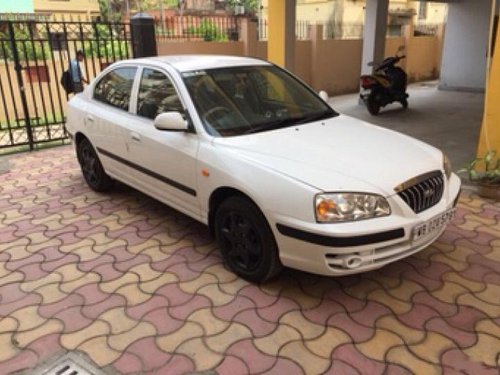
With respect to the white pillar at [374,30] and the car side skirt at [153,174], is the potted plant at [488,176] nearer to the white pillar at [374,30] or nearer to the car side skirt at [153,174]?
the car side skirt at [153,174]

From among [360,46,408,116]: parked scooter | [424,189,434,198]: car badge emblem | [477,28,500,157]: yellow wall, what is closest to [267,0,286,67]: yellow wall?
[360,46,408,116]: parked scooter

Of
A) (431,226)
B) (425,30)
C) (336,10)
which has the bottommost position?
(431,226)

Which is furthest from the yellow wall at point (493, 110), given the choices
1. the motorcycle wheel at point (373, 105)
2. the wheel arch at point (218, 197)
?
the motorcycle wheel at point (373, 105)

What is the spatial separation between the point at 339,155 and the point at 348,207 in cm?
47

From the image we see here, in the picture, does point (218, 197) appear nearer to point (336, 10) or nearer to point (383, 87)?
point (383, 87)

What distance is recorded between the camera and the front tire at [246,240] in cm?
293

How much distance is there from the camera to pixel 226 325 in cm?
278

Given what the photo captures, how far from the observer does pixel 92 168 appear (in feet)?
16.6

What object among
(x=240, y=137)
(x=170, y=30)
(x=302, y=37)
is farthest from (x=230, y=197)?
(x=302, y=37)

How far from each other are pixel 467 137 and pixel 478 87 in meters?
6.55

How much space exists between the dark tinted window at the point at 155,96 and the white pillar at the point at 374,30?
7909 millimetres

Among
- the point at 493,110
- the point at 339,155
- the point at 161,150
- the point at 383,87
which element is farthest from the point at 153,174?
the point at 383,87

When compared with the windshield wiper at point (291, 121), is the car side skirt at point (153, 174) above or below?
below

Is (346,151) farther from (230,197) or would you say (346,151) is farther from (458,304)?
(458,304)
